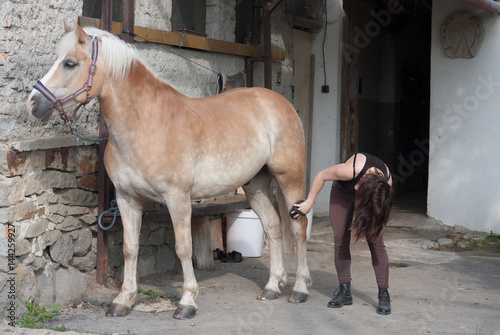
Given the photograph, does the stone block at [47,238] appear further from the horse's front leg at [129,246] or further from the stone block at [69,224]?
the horse's front leg at [129,246]

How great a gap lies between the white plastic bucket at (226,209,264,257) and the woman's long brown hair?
2.42m

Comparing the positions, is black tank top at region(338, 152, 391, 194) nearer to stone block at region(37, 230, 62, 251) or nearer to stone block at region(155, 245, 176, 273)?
stone block at region(155, 245, 176, 273)

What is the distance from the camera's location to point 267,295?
501 centimetres

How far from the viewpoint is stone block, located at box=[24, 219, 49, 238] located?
4.32 meters

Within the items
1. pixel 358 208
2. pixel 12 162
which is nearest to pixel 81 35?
pixel 12 162

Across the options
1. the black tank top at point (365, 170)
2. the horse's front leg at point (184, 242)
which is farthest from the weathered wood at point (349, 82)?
the horse's front leg at point (184, 242)

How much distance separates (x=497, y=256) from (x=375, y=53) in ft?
18.7

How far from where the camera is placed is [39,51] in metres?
4.48

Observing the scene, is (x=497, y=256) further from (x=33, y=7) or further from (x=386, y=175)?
(x=33, y=7)

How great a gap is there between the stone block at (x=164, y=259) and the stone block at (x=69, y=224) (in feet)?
3.39

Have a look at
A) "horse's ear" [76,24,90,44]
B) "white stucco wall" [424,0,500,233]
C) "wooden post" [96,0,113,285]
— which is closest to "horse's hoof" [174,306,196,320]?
"wooden post" [96,0,113,285]

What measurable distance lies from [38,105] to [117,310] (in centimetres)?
155

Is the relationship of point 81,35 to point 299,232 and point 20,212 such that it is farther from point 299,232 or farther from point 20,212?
point 299,232

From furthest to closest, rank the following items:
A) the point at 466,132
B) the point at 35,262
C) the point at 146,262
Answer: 1. the point at 466,132
2. the point at 146,262
3. the point at 35,262
